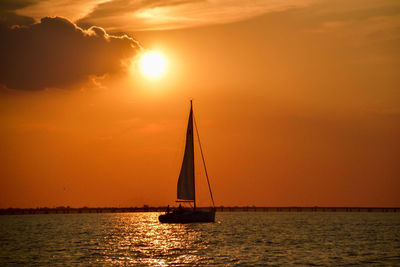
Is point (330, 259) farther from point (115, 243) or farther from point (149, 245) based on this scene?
point (115, 243)

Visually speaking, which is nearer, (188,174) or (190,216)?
(190,216)

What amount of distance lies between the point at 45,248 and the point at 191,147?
131 feet

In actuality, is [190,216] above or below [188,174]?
below

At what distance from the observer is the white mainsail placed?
9968 centimetres

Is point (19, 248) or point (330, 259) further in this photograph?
point (19, 248)

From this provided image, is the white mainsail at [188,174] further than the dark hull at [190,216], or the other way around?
the white mainsail at [188,174]

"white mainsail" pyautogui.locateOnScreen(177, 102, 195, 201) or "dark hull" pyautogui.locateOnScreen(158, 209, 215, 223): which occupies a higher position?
"white mainsail" pyautogui.locateOnScreen(177, 102, 195, 201)

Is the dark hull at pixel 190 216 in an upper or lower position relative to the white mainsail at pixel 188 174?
lower

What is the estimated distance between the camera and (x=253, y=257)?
55.7 m

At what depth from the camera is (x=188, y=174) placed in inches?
3935

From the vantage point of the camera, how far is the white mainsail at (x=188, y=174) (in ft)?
327

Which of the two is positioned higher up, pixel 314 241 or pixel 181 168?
pixel 181 168

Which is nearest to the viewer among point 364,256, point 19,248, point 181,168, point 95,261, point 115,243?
point 95,261

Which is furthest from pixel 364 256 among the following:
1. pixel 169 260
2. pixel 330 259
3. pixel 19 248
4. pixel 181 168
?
pixel 181 168
